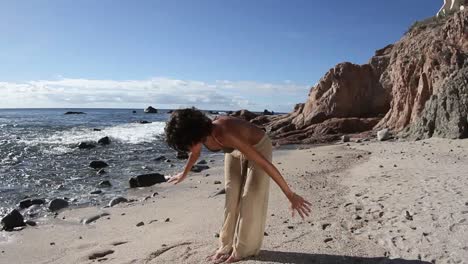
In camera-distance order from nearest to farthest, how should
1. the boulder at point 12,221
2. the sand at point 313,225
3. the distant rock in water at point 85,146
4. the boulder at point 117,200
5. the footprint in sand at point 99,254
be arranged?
the sand at point 313,225, the footprint in sand at point 99,254, the boulder at point 12,221, the boulder at point 117,200, the distant rock in water at point 85,146

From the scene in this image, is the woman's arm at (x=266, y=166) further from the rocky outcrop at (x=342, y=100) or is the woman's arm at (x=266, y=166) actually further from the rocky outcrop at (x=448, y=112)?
the rocky outcrop at (x=342, y=100)

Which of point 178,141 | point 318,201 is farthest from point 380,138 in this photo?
point 178,141

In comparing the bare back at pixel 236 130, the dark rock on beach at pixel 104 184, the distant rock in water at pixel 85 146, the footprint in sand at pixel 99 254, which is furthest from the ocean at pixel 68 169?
the bare back at pixel 236 130

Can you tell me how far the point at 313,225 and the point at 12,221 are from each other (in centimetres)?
581

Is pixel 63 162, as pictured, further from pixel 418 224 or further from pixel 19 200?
pixel 418 224

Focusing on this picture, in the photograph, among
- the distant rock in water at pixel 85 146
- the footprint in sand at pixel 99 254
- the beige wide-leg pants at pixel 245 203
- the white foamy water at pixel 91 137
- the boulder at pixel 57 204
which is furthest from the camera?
the white foamy water at pixel 91 137

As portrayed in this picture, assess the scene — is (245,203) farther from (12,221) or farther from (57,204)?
(57,204)

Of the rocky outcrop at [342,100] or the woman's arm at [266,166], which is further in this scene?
the rocky outcrop at [342,100]

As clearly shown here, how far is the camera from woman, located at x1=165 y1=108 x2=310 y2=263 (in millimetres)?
4008

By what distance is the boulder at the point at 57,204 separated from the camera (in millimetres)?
9672

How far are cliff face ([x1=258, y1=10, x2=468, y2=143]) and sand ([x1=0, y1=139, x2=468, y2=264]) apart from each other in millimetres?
6043

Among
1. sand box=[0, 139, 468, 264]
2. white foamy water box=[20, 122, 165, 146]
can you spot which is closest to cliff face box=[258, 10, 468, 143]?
sand box=[0, 139, 468, 264]

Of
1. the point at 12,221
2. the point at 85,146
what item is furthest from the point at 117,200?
the point at 85,146

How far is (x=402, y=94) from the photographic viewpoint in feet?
74.7
